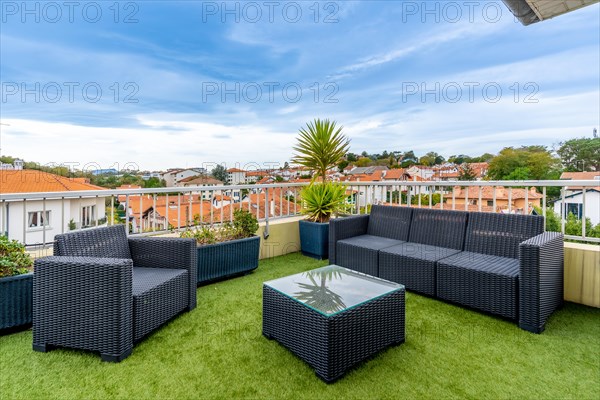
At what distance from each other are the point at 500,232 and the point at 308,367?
2.42 m

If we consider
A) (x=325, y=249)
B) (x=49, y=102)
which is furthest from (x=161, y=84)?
(x=325, y=249)

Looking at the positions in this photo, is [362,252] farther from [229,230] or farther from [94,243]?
[94,243]

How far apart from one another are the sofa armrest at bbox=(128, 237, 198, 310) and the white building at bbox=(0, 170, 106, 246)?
89 cm

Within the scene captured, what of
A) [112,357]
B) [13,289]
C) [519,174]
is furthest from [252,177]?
[519,174]

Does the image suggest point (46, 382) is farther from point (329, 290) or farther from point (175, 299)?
point (329, 290)

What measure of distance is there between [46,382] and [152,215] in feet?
7.59

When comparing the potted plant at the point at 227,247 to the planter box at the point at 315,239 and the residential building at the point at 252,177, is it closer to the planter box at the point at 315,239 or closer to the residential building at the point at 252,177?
the residential building at the point at 252,177

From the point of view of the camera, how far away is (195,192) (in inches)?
162

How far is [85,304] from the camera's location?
1984 millimetres

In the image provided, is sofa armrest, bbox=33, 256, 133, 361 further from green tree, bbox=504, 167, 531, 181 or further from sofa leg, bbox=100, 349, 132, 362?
green tree, bbox=504, 167, 531, 181

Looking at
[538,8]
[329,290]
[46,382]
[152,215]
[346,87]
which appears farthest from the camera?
[346,87]

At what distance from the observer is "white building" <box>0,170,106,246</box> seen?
2896 mm

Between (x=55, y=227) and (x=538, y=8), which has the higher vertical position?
(x=538, y=8)

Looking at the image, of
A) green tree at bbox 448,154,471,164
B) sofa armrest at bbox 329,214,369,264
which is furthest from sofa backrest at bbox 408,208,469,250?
green tree at bbox 448,154,471,164
